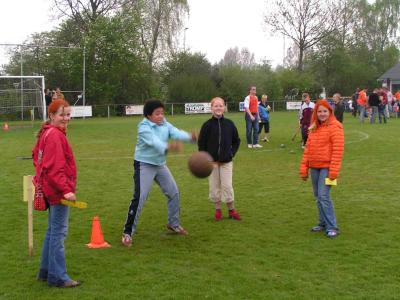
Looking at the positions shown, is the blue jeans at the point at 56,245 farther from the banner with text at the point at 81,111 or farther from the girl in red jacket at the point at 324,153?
the banner with text at the point at 81,111

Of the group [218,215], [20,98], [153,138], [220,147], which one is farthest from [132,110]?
[153,138]

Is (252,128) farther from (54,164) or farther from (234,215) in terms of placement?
(54,164)

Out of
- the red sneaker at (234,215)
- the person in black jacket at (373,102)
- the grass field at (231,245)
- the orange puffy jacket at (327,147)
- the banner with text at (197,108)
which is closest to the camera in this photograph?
the grass field at (231,245)

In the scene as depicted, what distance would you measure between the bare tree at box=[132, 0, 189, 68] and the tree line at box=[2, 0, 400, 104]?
10 cm

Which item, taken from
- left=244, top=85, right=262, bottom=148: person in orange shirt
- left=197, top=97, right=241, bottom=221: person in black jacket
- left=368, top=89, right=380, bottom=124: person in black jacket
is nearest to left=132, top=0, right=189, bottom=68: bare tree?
left=368, top=89, right=380, bottom=124: person in black jacket

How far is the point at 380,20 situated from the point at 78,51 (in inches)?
2234

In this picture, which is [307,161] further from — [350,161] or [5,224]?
[350,161]

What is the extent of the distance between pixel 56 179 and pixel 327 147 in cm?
372

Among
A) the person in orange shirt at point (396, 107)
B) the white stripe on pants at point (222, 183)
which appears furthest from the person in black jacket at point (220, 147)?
the person in orange shirt at point (396, 107)

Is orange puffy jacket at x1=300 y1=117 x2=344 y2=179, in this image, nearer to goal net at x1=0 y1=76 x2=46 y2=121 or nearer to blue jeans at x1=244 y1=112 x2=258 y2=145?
blue jeans at x1=244 y1=112 x2=258 y2=145

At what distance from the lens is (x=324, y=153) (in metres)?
7.11

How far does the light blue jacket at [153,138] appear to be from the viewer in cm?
663

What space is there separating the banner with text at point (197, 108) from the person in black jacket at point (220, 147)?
38274 millimetres

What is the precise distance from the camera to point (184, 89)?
48781 millimetres
